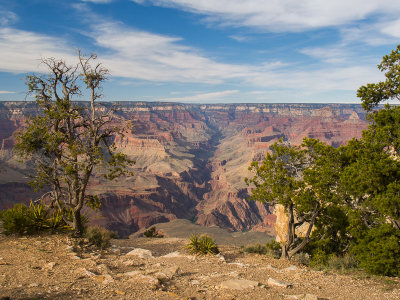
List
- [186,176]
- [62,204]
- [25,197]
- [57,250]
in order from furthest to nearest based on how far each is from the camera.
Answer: [186,176] → [25,197] → [62,204] → [57,250]

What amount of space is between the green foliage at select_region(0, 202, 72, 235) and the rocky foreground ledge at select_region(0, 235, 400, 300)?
60 cm

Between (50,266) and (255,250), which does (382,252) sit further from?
(50,266)

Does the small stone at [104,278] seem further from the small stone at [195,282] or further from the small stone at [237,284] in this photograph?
the small stone at [237,284]

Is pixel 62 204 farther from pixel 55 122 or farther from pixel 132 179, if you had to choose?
pixel 132 179

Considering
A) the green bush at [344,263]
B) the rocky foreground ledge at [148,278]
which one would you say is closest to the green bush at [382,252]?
the rocky foreground ledge at [148,278]

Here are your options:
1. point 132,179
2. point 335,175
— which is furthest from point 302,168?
point 132,179

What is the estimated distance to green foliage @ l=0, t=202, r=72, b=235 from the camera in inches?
491

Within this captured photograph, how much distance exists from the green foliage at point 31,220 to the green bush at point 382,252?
1301 centimetres

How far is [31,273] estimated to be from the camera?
811cm

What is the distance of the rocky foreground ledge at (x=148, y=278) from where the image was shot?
6863 mm

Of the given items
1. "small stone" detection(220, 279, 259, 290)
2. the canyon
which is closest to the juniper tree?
"small stone" detection(220, 279, 259, 290)

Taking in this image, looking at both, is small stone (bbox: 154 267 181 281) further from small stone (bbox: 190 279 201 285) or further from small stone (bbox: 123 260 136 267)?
small stone (bbox: 123 260 136 267)

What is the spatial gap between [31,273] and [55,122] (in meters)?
6.64

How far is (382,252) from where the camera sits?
32.6 ft
